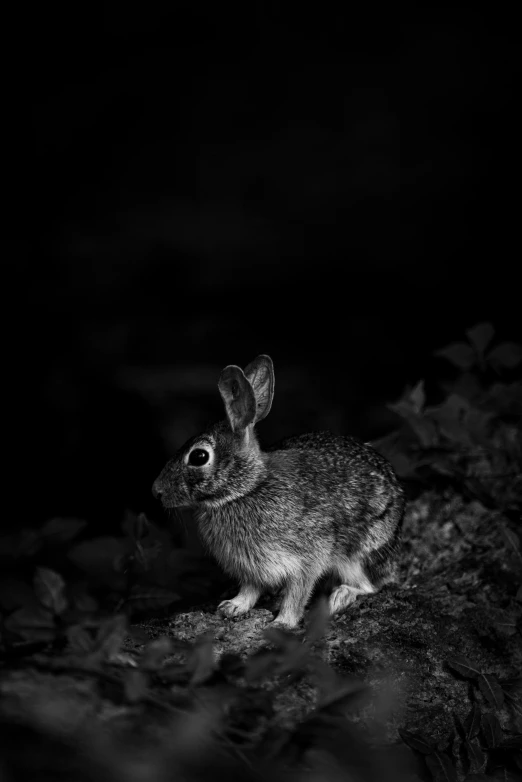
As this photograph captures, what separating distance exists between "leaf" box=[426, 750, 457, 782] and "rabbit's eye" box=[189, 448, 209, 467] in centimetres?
135

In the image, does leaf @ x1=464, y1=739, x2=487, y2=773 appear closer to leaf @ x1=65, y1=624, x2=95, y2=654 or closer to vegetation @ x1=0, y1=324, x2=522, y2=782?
vegetation @ x1=0, y1=324, x2=522, y2=782

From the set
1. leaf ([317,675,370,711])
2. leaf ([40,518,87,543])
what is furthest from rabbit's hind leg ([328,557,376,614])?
leaf ([317,675,370,711])

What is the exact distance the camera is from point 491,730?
2557 millimetres

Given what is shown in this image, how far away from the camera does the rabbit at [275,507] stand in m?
3.18

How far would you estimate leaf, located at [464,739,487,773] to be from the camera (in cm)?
249

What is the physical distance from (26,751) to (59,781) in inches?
4.4

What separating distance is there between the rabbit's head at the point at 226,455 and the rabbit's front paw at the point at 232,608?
1.29 ft

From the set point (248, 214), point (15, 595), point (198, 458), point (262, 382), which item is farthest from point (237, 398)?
point (248, 214)

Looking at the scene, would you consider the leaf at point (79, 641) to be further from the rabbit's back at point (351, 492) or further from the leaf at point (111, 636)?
the rabbit's back at point (351, 492)

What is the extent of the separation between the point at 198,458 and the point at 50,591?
122 cm

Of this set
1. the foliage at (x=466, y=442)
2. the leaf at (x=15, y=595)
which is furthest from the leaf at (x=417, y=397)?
the leaf at (x=15, y=595)

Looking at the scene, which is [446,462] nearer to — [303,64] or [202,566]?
[202,566]

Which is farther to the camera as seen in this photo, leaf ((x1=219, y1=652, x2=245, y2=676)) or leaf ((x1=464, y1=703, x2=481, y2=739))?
leaf ((x1=464, y1=703, x2=481, y2=739))

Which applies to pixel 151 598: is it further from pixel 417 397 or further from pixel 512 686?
pixel 417 397
